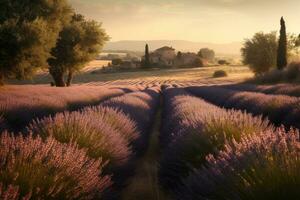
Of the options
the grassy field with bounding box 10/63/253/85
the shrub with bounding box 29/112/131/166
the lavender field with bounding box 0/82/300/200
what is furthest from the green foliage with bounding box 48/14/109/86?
the shrub with bounding box 29/112/131/166

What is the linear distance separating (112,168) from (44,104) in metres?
6.62

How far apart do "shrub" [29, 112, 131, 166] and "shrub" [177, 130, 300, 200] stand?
6.94ft

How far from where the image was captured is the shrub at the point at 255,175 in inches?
118

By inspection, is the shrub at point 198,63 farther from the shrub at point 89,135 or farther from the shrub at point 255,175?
the shrub at point 255,175

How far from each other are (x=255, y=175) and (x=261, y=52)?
5635cm

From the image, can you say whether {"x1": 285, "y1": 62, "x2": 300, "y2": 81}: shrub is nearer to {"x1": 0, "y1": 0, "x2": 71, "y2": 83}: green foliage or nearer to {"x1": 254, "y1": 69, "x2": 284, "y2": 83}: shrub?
{"x1": 254, "y1": 69, "x2": 284, "y2": 83}: shrub

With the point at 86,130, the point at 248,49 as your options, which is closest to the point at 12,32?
the point at 86,130

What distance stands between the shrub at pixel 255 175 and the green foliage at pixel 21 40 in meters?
16.3

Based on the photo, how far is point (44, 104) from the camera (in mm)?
12000

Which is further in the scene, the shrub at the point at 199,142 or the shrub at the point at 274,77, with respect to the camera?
the shrub at the point at 274,77

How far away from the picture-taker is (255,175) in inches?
123

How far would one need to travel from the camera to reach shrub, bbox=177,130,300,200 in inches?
118

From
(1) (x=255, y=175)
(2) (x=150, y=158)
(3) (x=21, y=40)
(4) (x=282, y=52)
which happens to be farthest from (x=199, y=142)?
(4) (x=282, y=52)

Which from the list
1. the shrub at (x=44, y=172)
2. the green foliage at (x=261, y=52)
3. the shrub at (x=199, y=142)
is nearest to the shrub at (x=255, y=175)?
the shrub at (x=44, y=172)
